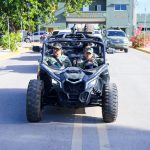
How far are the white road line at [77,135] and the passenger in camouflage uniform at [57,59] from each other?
4.39 feet

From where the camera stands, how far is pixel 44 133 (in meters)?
8.09

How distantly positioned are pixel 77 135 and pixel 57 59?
2.73 m

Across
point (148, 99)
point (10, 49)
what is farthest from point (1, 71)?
point (10, 49)

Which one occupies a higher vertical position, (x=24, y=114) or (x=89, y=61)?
(x=89, y=61)

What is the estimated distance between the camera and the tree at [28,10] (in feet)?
118

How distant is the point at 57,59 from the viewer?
10.3 meters

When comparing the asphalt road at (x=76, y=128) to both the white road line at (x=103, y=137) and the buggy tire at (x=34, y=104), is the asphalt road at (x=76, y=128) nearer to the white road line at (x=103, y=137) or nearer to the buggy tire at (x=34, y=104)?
the white road line at (x=103, y=137)

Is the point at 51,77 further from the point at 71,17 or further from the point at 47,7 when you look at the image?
the point at 71,17

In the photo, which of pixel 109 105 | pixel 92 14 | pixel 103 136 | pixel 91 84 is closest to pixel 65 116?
pixel 91 84

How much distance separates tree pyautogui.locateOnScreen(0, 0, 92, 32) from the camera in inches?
1416

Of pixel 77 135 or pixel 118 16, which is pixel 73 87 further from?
pixel 118 16

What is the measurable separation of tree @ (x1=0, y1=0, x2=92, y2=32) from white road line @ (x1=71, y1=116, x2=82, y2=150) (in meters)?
26.4

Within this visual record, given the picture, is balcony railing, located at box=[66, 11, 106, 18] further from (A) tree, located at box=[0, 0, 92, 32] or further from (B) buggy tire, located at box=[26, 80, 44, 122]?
(B) buggy tire, located at box=[26, 80, 44, 122]

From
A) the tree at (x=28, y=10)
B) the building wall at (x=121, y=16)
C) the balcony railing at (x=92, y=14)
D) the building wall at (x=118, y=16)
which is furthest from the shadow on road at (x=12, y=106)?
the building wall at (x=121, y=16)
